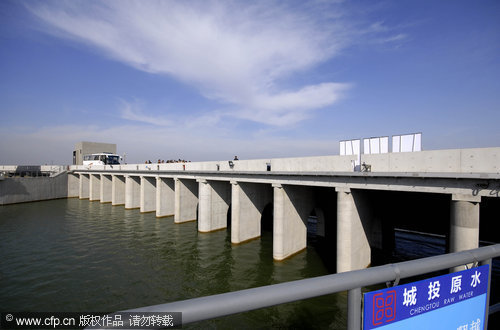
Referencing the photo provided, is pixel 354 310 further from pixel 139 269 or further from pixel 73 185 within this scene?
pixel 73 185

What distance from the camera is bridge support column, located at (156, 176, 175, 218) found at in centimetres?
3734

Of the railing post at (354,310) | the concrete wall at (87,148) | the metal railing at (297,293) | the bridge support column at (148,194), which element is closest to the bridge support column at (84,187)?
the concrete wall at (87,148)

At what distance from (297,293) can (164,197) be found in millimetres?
38526

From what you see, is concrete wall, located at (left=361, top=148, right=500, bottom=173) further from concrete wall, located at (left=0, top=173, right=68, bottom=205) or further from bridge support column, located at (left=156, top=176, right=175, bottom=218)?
concrete wall, located at (left=0, top=173, right=68, bottom=205)

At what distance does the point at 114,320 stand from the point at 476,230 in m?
15.2

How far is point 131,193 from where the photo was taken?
44.1 meters

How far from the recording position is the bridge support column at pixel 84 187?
58.6m

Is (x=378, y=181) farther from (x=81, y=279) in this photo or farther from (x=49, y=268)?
(x=49, y=268)

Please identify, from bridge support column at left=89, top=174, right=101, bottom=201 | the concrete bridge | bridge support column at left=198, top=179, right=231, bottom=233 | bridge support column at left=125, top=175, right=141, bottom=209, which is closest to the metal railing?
the concrete bridge

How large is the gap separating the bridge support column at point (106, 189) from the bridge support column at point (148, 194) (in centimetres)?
1554

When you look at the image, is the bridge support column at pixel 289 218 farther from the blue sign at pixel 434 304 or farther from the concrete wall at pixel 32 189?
the concrete wall at pixel 32 189

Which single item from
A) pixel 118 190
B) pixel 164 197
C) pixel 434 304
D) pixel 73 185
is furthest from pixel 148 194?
pixel 434 304

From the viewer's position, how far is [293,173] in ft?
63.9

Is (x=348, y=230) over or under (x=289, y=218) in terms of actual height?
over
